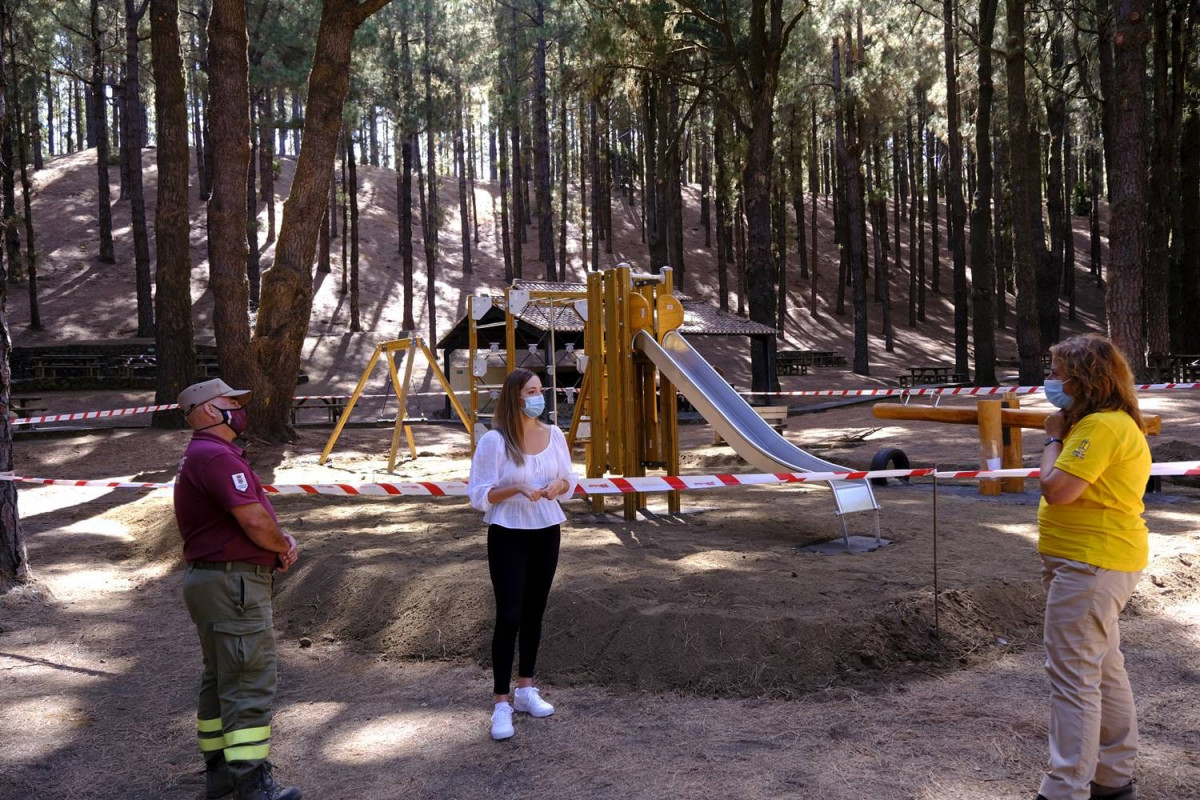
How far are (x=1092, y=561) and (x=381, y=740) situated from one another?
328 centimetres

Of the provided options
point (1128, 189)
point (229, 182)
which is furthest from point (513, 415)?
point (1128, 189)

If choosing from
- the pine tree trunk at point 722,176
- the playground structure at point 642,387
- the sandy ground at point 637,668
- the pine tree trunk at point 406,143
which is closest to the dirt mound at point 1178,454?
the sandy ground at point 637,668

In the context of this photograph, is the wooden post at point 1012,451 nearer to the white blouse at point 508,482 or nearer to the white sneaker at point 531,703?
the white sneaker at point 531,703

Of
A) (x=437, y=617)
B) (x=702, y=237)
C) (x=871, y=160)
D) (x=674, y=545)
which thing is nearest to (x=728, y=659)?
(x=437, y=617)

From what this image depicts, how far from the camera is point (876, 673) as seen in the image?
5.54 meters

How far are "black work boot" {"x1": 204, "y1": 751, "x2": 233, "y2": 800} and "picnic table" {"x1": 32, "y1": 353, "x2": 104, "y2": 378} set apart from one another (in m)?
26.3

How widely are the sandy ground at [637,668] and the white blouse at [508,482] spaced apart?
106cm

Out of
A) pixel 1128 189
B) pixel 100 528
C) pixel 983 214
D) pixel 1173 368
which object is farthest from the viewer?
pixel 983 214

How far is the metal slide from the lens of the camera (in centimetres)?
838

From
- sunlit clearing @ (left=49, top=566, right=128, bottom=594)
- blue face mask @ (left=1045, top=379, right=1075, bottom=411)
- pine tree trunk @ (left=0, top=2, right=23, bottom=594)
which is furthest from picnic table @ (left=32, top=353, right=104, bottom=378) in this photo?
blue face mask @ (left=1045, top=379, right=1075, bottom=411)

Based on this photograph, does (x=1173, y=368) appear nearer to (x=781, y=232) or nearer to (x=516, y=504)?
(x=781, y=232)

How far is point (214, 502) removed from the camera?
13.1 feet

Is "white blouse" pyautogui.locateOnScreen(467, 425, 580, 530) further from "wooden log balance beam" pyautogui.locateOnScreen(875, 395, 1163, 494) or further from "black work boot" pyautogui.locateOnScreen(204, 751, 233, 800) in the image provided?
"wooden log balance beam" pyautogui.locateOnScreen(875, 395, 1163, 494)

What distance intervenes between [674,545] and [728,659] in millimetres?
2636
